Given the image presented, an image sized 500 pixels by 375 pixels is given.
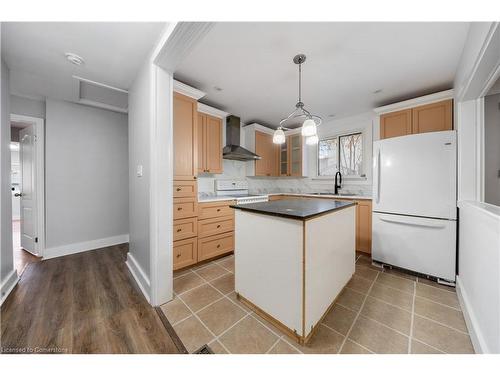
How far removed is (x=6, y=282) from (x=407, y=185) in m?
4.43

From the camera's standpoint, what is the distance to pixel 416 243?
2170 mm

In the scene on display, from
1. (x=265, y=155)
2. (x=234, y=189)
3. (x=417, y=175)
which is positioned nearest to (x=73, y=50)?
(x=234, y=189)

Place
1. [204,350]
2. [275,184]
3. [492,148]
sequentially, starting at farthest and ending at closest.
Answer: [275,184], [492,148], [204,350]

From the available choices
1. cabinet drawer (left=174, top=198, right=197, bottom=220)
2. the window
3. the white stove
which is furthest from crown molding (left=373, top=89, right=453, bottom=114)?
cabinet drawer (left=174, top=198, right=197, bottom=220)

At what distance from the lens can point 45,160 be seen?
2.68 meters

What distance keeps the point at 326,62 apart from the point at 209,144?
1904 mm

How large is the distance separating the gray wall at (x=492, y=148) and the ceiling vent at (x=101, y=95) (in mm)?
4058

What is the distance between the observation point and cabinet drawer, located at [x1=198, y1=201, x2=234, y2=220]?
2.53 m

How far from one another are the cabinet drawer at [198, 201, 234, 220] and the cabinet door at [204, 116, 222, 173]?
62cm

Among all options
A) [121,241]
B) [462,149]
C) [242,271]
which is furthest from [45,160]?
[462,149]

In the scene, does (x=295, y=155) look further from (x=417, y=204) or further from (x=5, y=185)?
(x=5, y=185)

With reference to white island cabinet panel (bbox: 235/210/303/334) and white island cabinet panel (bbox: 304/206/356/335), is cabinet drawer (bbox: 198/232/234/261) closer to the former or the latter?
white island cabinet panel (bbox: 235/210/303/334)

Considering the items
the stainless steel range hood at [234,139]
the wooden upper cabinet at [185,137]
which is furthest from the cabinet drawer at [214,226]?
the stainless steel range hood at [234,139]
